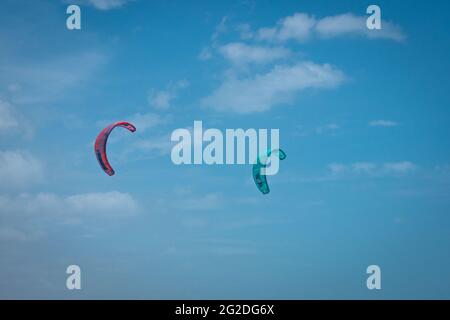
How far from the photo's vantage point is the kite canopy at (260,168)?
19094 millimetres

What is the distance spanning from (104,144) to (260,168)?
4158 mm

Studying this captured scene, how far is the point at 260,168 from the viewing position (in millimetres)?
19219

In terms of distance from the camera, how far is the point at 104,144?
19250 mm

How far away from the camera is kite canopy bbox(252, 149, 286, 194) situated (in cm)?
1909

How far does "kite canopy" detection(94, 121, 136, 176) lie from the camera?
19.2 m

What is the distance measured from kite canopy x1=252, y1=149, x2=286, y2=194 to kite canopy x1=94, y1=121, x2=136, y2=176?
341cm

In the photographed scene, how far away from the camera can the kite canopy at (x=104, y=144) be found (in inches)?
755

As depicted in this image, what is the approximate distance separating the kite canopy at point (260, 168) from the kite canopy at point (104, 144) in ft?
11.2
